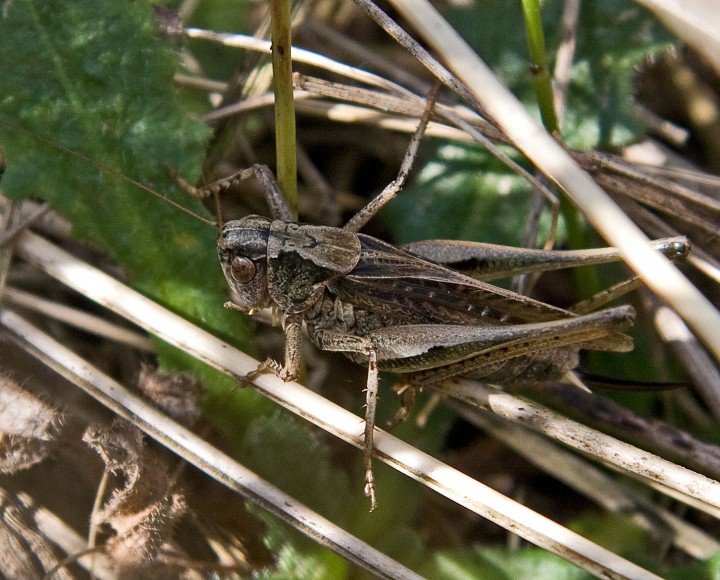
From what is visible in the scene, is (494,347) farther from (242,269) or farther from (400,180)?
(242,269)

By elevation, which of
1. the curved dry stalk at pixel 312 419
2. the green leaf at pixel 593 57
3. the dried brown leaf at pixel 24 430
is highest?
the green leaf at pixel 593 57

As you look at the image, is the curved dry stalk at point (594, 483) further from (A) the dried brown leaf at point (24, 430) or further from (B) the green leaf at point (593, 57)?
(A) the dried brown leaf at point (24, 430)

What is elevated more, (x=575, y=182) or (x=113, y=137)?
(x=575, y=182)

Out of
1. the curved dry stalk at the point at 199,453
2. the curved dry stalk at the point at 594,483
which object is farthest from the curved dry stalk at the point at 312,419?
the curved dry stalk at the point at 594,483

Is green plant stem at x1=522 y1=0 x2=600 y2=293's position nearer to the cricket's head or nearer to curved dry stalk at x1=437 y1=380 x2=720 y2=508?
curved dry stalk at x1=437 y1=380 x2=720 y2=508

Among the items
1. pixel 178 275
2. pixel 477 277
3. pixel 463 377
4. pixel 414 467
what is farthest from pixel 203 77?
pixel 414 467

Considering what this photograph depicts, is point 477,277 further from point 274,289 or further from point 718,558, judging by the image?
point 718,558

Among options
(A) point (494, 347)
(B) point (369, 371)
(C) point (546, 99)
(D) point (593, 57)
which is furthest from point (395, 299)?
(D) point (593, 57)
